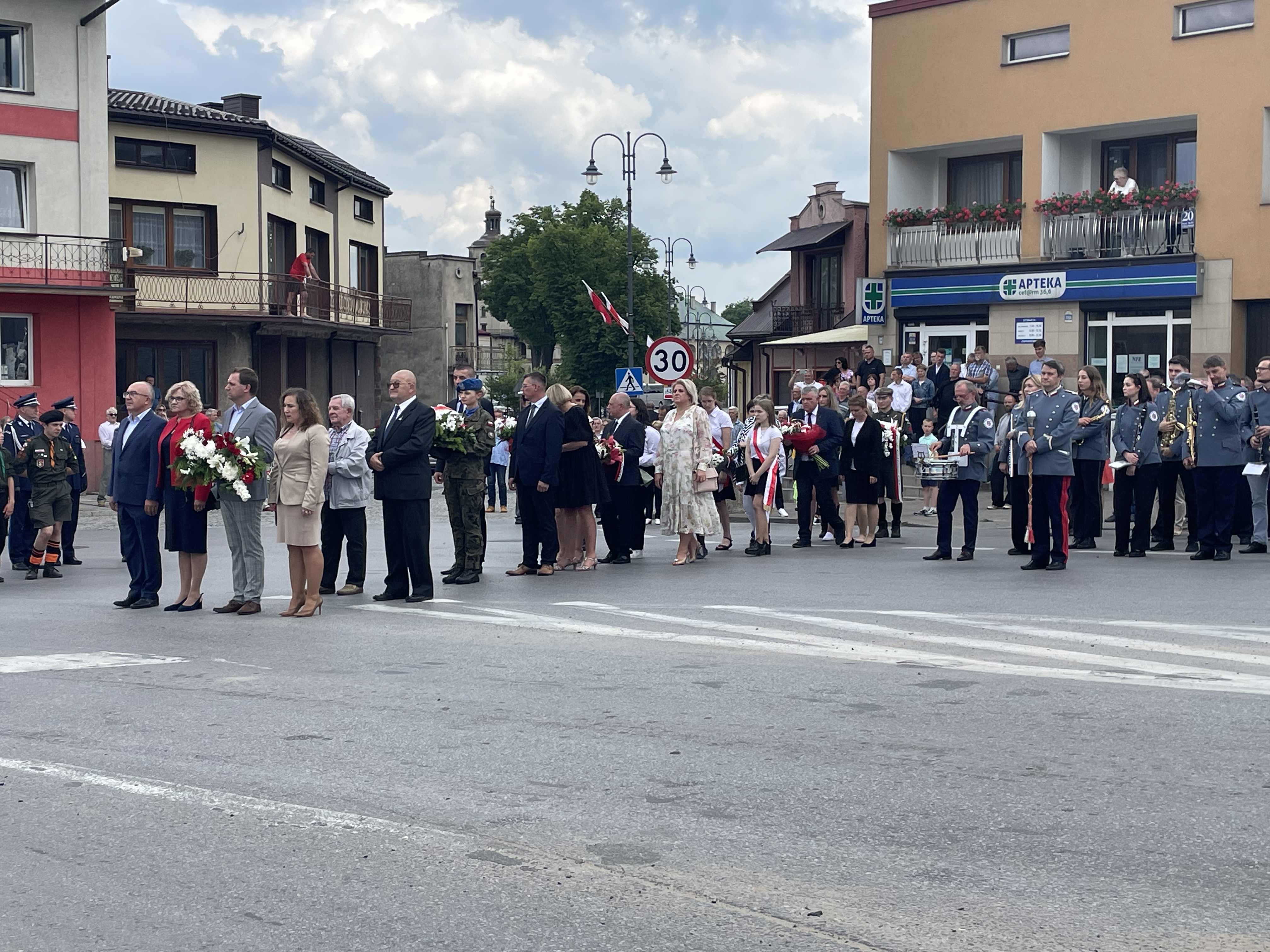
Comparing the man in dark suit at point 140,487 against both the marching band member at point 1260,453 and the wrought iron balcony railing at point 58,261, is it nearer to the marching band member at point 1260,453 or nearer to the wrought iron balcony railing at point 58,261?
the marching band member at point 1260,453

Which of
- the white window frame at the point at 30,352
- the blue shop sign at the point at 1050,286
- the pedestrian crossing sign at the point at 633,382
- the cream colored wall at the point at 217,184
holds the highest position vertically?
the cream colored wall at the point at 217,184

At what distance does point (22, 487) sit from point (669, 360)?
31.1ft

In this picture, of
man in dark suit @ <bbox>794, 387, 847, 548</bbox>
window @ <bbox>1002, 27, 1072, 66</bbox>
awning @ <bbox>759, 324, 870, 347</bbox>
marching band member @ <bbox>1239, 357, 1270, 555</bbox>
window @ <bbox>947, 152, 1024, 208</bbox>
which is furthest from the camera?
awning @ <bbox>759, 324, 870, 347</bbox>

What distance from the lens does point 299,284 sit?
138ft

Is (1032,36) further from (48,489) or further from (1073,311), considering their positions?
(48,489)

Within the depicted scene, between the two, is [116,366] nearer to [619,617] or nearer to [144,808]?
[619,617]

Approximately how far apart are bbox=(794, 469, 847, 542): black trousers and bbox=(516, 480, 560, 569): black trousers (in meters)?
4.27

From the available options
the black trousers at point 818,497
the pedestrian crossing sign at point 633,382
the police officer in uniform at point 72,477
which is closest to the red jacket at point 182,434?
the police officer in uniform at point 72,477

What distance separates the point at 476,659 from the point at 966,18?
25.4 metres

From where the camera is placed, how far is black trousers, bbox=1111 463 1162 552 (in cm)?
1609

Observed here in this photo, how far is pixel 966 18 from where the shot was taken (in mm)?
31297

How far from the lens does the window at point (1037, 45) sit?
98.4ft

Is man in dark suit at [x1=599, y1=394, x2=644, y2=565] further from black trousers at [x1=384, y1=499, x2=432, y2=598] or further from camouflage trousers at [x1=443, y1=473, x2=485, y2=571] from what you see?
black trousers at [x1=384, y1=499, x2=432, y2=598]

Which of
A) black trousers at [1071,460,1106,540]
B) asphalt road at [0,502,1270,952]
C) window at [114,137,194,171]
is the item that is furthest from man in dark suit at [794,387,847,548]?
window at [114,137,194,171]
